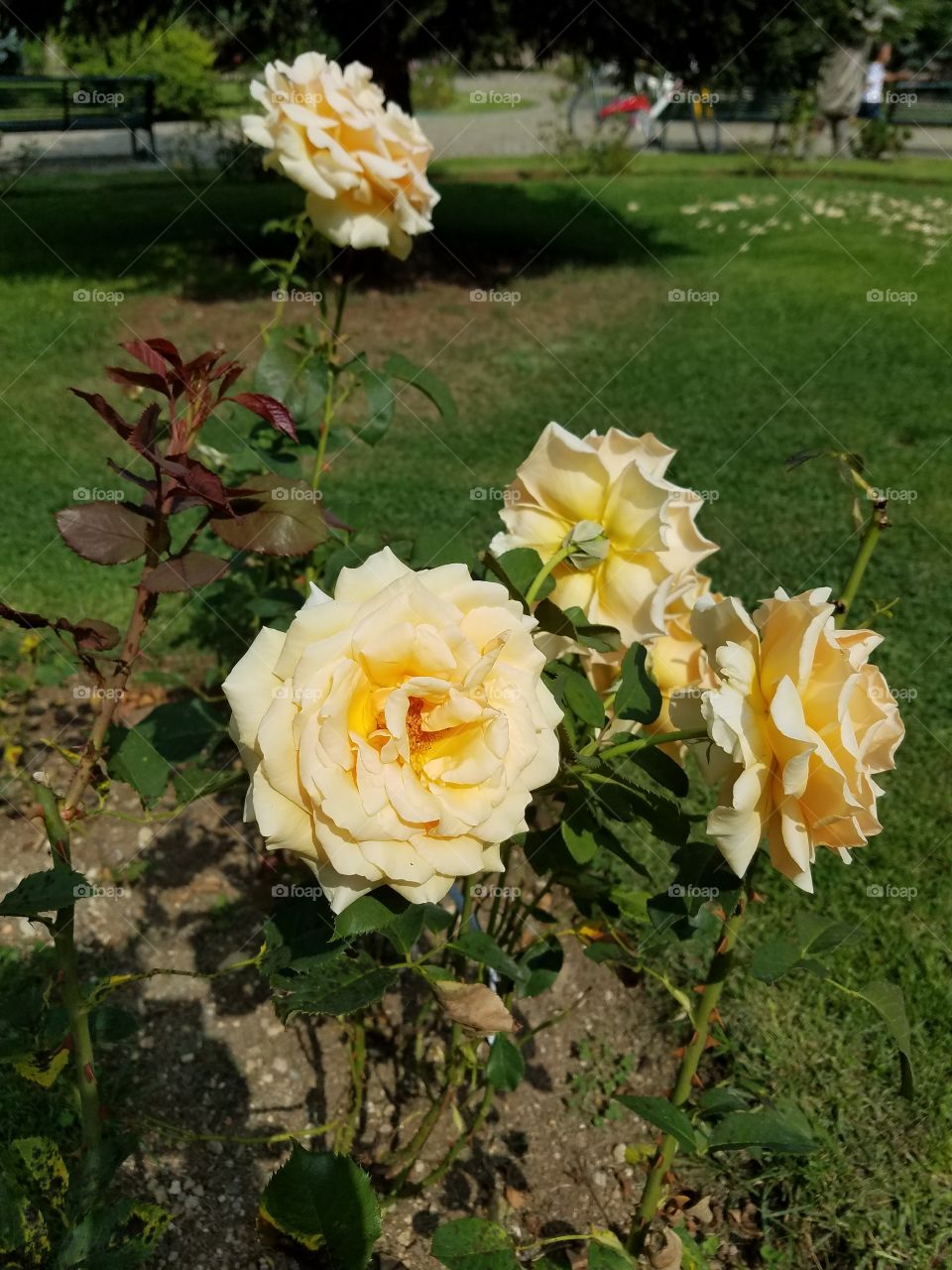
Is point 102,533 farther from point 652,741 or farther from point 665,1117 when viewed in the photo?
point 665,1117

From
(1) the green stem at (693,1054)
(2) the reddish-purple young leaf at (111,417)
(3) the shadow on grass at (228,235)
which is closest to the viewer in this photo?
(2) the reddish-purple young leaf at (111,417)

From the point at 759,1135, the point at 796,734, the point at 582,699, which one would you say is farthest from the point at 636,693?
the point at 759,1135

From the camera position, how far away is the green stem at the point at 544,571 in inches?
41.6

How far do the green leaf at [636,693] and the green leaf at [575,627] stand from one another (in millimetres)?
23

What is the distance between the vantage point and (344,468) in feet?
14.7

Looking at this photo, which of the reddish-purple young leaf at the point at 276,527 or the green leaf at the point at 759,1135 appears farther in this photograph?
the green leaf at the point at 759,1135

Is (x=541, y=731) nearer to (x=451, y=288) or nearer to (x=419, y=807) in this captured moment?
(x=419, y=807)

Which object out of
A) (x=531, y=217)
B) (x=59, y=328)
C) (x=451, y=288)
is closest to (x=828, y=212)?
(x=531, y=217)

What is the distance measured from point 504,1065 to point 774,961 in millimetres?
401

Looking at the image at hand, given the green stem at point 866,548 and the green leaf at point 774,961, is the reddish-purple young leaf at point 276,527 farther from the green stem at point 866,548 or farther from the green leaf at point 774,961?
the green leaf at point 774,961

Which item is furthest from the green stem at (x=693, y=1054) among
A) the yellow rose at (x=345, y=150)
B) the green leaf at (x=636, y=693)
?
the yellow rose at (x=345, y=150)

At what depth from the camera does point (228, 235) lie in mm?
8781

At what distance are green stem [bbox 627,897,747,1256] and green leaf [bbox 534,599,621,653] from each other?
0.34 metres

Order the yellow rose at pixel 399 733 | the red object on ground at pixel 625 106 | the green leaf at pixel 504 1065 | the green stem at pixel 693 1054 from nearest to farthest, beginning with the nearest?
the yellow rose at pixel 399 733 < the green stem at pixel 693 1054 < the green leaf at pixel 504 1065 < the red object on ground at pixel 625 106
